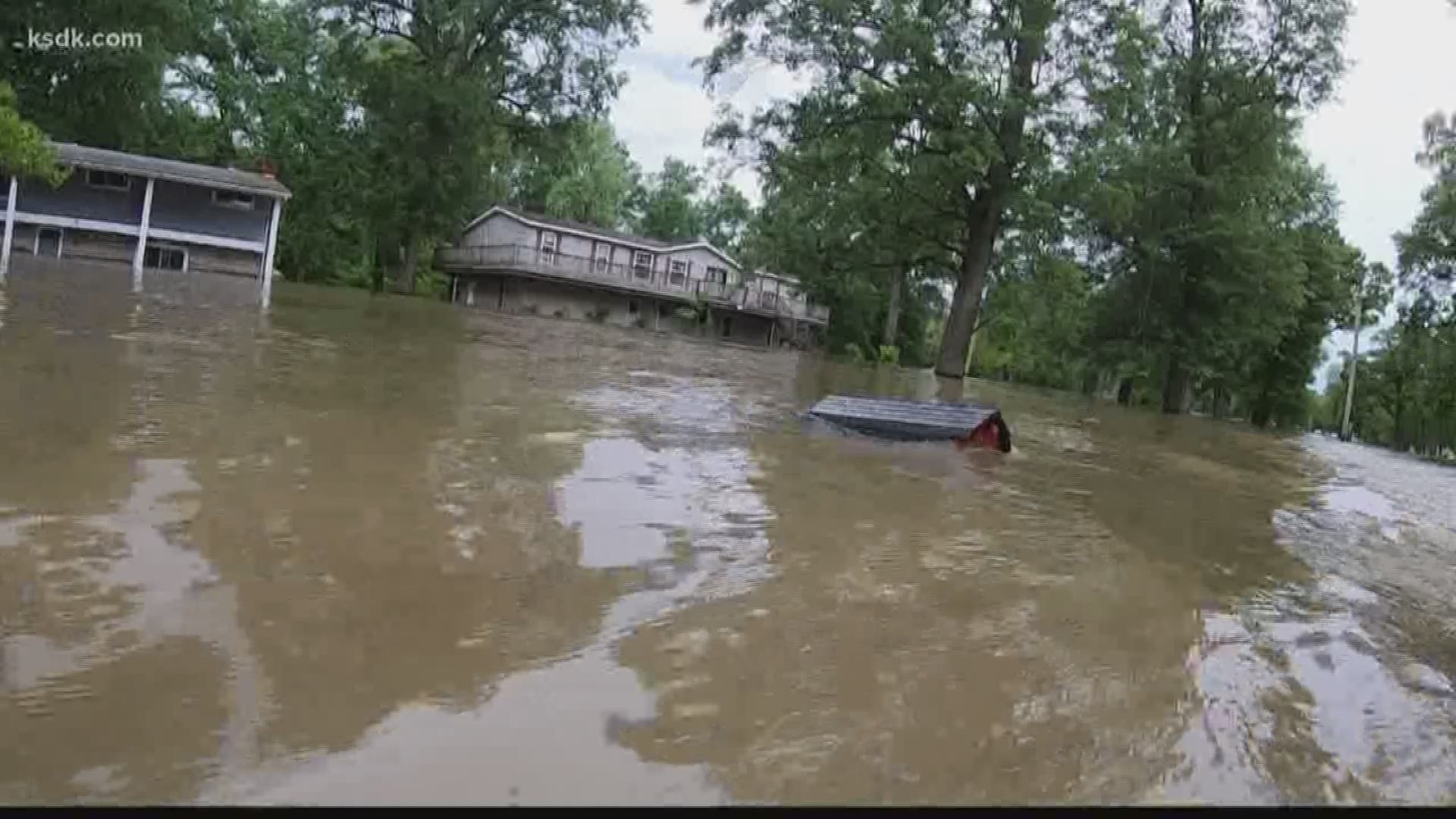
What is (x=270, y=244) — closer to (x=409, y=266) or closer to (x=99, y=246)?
(x=99, y=246)

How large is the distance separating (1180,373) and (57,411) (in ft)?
102

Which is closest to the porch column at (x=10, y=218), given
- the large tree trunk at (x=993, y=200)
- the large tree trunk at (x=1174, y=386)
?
the large tree trunk at (x=993, y=200)

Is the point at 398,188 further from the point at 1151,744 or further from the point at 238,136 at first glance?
the point at 1151,744

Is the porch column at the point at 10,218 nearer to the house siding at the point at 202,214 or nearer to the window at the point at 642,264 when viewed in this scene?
the house siding at the point at 202,214

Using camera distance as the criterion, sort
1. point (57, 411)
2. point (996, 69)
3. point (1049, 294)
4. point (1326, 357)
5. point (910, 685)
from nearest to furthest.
→ 1. point (910, 685)
2. point (57, 411)
3. point (996, 69)
4. point (1049, 294)
5. point (1326, 357)

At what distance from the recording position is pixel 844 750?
2.99m

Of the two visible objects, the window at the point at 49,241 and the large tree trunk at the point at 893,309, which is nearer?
the window at the point at 49,241

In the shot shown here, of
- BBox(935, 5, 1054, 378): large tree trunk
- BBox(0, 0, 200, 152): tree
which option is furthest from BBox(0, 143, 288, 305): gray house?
BBox(935, 5, 1054, 378): large tree trunk

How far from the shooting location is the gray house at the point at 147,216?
29.4 meters

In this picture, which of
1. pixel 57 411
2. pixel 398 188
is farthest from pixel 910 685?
pixel 398 188

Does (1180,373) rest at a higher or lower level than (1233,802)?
higher

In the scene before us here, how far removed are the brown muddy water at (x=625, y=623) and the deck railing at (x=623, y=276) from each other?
39.8 m

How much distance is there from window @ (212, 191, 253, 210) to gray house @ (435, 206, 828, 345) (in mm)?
14944

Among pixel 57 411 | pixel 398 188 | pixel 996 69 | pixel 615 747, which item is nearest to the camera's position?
pixel 615 747
